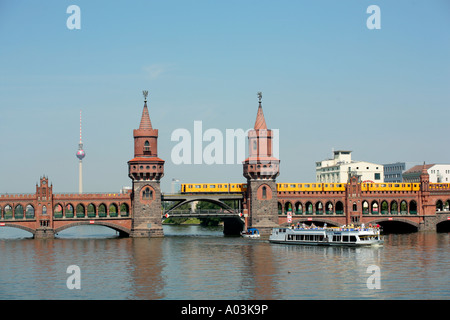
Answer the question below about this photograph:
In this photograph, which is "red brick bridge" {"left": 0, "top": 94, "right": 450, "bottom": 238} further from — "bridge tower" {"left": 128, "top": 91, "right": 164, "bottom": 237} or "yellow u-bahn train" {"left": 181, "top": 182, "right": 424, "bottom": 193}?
"yellow u-bahn train" {"left": 181, "top": 182, "right": 424, "bottom": 193}

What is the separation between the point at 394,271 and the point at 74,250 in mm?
56100

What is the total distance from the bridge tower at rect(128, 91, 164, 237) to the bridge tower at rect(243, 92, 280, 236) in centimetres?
1951

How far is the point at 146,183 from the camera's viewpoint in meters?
141

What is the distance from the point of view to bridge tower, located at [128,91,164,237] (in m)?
140

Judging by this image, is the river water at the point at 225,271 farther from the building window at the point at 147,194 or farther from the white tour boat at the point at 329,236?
the building window at the point at 147,194

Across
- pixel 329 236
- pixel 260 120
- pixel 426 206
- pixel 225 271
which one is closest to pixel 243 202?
pixel 260 120

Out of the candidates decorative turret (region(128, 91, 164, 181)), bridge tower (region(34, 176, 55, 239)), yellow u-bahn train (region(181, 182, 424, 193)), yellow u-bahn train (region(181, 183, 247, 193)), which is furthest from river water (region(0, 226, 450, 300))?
yellow u-bahn train (region(181, 182, 424, 193))

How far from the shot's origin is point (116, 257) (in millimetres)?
104250

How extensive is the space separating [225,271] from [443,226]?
95.6m
